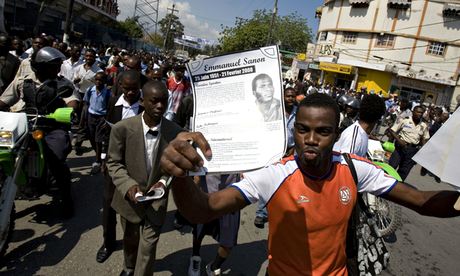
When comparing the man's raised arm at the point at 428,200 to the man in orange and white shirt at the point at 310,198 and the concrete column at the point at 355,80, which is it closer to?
the man in orange and white shirt at the point at 310,198

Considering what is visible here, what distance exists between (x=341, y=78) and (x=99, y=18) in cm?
2766

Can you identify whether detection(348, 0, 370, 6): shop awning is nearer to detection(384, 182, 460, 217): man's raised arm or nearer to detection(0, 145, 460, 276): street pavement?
detection(0, 145, 460, 276): street pavement

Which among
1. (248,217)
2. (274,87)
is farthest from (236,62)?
(248,217)

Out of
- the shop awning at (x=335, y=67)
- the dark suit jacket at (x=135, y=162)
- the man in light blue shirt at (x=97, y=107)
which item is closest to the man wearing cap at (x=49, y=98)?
the dark suit jacket at (x=135, y=162)

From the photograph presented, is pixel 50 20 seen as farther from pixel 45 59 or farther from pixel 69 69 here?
pixel 45 59

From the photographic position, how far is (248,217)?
514cm

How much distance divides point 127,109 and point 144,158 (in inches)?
43.7

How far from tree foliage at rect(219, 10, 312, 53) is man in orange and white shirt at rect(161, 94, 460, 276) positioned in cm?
4844

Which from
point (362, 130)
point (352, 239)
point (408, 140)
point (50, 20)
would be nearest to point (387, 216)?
point (362, 130)

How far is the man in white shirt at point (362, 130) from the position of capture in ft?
11.1

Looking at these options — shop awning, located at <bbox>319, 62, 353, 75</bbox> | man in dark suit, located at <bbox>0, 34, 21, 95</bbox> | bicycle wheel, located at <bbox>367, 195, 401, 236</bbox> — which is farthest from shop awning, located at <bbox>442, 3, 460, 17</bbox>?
man in dark suit, located at <bbox>0, 34, 21, 95</bbox>

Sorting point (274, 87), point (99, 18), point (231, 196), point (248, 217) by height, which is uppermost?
point (99, 18)

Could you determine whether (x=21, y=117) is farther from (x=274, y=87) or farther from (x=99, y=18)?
(x=99, y=18)

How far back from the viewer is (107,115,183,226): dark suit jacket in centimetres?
276
